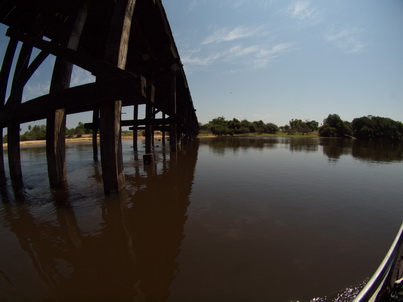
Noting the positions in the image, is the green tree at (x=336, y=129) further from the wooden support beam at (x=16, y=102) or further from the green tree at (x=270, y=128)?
the wooden support beam at (x=16, y=102)

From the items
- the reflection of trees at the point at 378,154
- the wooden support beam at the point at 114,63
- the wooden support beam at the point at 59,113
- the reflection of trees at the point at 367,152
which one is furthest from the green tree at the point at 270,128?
the wooden support beam at the point at 114,63

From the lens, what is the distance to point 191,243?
107 inches

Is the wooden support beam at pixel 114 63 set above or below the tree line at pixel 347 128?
below

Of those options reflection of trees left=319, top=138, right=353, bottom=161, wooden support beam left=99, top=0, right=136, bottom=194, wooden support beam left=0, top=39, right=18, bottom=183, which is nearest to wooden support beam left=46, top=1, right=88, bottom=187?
wooden support beam left=99, top=0, right=136, bottom=194

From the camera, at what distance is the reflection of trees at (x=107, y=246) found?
1.94m

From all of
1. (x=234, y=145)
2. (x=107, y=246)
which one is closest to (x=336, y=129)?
Answer: (x=234, y=145)

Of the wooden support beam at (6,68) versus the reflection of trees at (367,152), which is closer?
the wooden support beam at (6,68)

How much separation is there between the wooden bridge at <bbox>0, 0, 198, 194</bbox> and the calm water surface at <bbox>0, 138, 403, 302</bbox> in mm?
1181

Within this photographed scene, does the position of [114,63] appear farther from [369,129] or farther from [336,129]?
[336,129]

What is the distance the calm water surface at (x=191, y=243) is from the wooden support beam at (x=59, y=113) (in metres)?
0.90

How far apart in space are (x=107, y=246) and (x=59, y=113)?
4.03m

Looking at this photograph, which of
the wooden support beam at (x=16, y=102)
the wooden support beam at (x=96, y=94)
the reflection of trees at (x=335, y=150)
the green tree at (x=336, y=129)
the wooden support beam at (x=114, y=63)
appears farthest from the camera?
the green tree at (x=336, y=129)

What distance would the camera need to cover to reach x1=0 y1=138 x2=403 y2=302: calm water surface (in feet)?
6.34

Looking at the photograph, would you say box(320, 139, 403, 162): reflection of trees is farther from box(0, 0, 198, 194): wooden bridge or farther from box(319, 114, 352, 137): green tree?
box(319, 114, 352, 137): green tree
